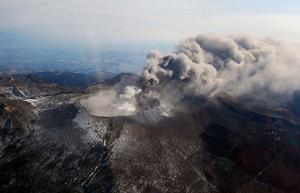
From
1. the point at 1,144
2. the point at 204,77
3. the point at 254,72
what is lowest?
the point at 254,72

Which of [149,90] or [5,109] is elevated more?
[5,109]

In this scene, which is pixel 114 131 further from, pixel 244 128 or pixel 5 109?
pixel 244 128

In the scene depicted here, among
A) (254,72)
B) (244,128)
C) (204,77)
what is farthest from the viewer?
(254,72)

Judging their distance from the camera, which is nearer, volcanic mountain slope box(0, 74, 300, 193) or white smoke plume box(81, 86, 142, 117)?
volcanic mountain slope box(0, 74, 300, 193)

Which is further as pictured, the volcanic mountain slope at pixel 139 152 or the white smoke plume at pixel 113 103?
the white smoke plume at pixel 113 103

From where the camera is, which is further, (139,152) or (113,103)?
(113,103)

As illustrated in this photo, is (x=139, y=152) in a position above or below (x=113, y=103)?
above

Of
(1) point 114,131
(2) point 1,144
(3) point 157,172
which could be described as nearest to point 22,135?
(2) point 1,144

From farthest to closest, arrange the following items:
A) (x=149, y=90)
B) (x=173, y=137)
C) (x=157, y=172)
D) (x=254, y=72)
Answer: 1. (x=254, y=72)
2. (x=149, y=90)
3. (x=173, y=137)
4. (x=157, y=172)
